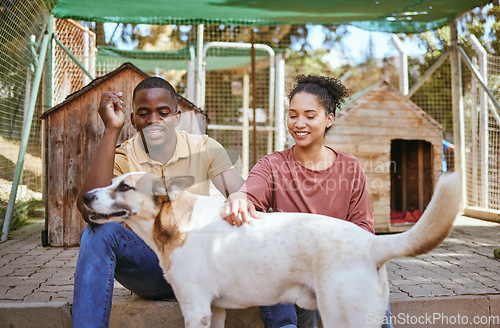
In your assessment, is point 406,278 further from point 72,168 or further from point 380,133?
point 72,168

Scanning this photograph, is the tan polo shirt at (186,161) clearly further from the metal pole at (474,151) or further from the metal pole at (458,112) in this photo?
the metal pole at (474,151)

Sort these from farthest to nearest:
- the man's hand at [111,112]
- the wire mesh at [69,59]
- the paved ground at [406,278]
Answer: the wire mesh at [69,59] < the paved ground at [406,278] < the man's hand at [111,112]

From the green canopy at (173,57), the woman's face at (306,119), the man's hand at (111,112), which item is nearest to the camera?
the man's hand at (111,112)

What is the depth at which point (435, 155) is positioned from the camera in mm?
5691

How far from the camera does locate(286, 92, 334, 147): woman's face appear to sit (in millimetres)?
2561

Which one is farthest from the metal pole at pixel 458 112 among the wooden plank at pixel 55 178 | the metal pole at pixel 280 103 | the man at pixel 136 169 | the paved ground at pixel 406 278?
the wooden plank at pixel 55 178

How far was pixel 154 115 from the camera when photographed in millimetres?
2646

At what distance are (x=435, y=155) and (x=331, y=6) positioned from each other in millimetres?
2594

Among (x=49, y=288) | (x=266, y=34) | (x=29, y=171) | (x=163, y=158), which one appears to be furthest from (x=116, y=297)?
(x=266, y=34)

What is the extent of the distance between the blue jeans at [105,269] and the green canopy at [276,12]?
4.21 m

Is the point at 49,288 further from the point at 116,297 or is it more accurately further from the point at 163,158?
the point at 163,158

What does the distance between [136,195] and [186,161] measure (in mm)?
647

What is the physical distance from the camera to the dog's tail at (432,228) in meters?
1.75

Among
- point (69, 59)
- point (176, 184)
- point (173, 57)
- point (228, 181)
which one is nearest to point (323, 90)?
point (228, 181)
